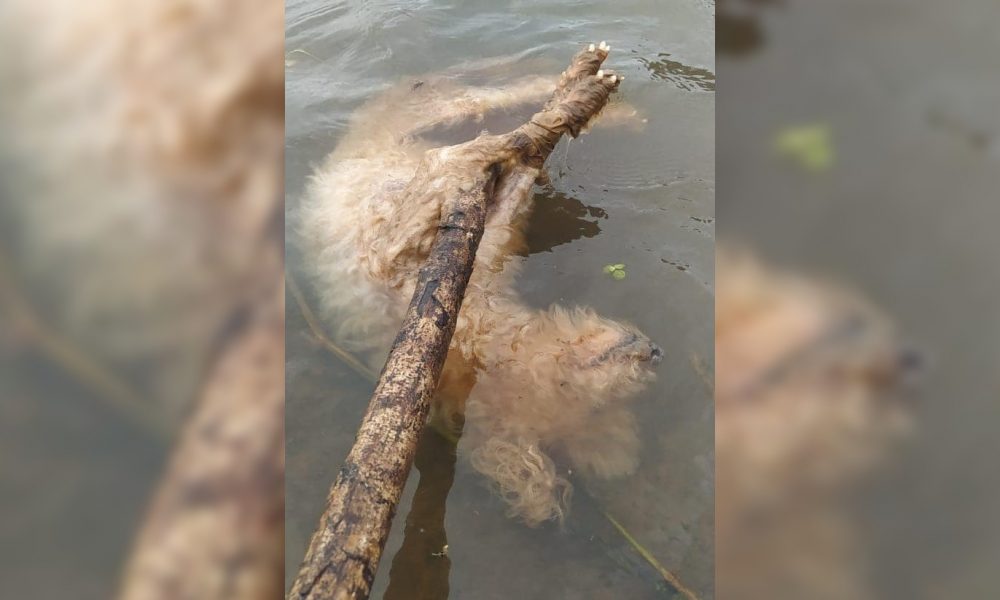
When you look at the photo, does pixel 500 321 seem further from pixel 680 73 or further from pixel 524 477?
pixel 680 73

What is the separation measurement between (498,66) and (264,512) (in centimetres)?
662

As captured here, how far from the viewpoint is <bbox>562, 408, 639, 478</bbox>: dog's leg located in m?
3.25

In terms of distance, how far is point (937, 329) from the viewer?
13.4 inches

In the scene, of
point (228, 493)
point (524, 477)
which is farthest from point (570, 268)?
point (228, 493)

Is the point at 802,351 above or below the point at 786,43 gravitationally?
below

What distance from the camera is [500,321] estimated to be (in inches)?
147

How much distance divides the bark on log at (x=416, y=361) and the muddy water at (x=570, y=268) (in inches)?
23.1

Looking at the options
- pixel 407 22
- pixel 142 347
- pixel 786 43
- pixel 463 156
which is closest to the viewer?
pixel 142 347

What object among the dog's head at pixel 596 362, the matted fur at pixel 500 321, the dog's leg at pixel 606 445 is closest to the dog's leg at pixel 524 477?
the matted fur at pixel 500 321

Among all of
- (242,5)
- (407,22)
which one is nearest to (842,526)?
(242,5)

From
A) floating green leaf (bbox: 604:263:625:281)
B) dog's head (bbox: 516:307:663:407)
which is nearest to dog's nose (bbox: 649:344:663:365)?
dog's head (bbox: 516:307:663:407)

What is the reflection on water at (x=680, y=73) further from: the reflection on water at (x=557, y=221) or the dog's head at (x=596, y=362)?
the dog's head at (x=596, y=362)

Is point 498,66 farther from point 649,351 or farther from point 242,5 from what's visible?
point 242,5

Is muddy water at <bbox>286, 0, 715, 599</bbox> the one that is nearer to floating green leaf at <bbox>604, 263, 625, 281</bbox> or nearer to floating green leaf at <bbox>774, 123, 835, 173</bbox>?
floating green leaf at <bbox>604, 263, 625, 281</bbox>
